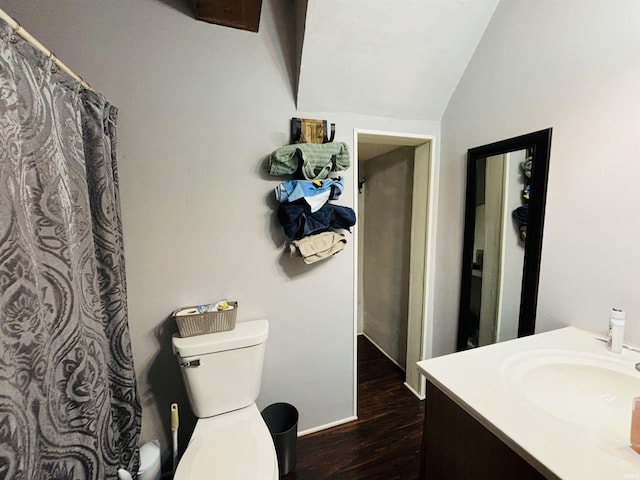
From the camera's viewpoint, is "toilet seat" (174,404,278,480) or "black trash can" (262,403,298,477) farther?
"black trash can" (262,403,298,477)

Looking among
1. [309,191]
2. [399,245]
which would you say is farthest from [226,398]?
[399,245]

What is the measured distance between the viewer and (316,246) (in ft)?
4.77

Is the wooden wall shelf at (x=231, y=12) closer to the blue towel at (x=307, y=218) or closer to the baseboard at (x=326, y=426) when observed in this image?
the blue towel at (x=307, y=218)

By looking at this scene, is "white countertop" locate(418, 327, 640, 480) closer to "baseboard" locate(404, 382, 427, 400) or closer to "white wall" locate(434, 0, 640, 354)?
"white wall" locate(434, 0, 640, 354)

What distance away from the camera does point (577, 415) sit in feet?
2.93

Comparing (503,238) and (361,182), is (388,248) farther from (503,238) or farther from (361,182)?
(503,238)

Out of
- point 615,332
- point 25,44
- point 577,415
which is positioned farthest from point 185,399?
point 615,332

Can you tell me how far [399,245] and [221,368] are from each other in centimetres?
169

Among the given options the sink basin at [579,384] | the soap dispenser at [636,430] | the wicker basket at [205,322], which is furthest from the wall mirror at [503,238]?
the wicker basket at [205,322]

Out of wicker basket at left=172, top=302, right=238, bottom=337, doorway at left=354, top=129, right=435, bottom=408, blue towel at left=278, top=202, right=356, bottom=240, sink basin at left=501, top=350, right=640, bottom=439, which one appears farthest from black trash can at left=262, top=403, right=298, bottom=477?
sink basin at left=501, top=350, right=640, bottom=439

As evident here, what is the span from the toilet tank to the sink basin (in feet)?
3.48

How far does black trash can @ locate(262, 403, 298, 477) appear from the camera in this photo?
1.42 metres

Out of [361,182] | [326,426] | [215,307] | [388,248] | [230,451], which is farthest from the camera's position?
[361,182]

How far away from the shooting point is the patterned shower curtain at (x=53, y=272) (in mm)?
636
